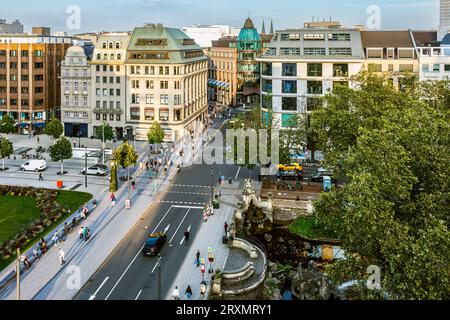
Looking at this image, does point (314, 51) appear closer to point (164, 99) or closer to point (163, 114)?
point (164, 99)

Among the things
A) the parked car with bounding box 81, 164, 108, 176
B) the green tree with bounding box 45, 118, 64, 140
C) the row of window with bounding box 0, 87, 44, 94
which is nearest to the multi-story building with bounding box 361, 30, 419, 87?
the parked car with bounding box 81, 164, 108, 176

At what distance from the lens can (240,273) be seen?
35.6 m

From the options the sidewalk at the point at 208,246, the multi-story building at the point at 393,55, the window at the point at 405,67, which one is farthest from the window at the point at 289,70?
the sidewalk at the point at 208,246

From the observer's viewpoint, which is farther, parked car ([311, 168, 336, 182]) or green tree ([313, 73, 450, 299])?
parked car ([311, 168, 336, 182])

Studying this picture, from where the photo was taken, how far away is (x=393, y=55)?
77.3 meters

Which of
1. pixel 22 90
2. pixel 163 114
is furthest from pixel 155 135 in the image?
pixel 22 90

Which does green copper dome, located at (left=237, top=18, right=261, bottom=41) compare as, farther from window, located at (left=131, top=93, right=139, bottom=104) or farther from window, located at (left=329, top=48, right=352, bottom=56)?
window, located at (left=329, top=48, right=352, bottom=56)

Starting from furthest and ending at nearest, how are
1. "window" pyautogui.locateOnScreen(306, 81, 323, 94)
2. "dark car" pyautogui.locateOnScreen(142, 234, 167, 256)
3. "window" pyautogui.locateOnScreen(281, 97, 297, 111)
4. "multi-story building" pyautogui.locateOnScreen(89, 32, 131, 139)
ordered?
"multi-story building" pyautogui.locateOnScreen(89, 32, 131, 139), "window" pyautogui.locateOnScreen(281, 97, 297, 111), "window" pyautogui.locateOnScreen(306, 81, 323, 94), "dark car" pyautogui.locateOnScreen(142, 234, 167, 256)

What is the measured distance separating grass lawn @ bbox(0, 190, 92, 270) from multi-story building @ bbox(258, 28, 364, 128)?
33.6m

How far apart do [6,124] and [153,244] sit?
5580 centimetres

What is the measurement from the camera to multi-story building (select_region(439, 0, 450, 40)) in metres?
85.0

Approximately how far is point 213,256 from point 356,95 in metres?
22.3

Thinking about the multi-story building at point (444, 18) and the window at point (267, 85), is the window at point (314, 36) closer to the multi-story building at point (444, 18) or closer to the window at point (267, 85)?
the window at point (267, 85)

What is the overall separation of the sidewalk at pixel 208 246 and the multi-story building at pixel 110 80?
36.3 metres
